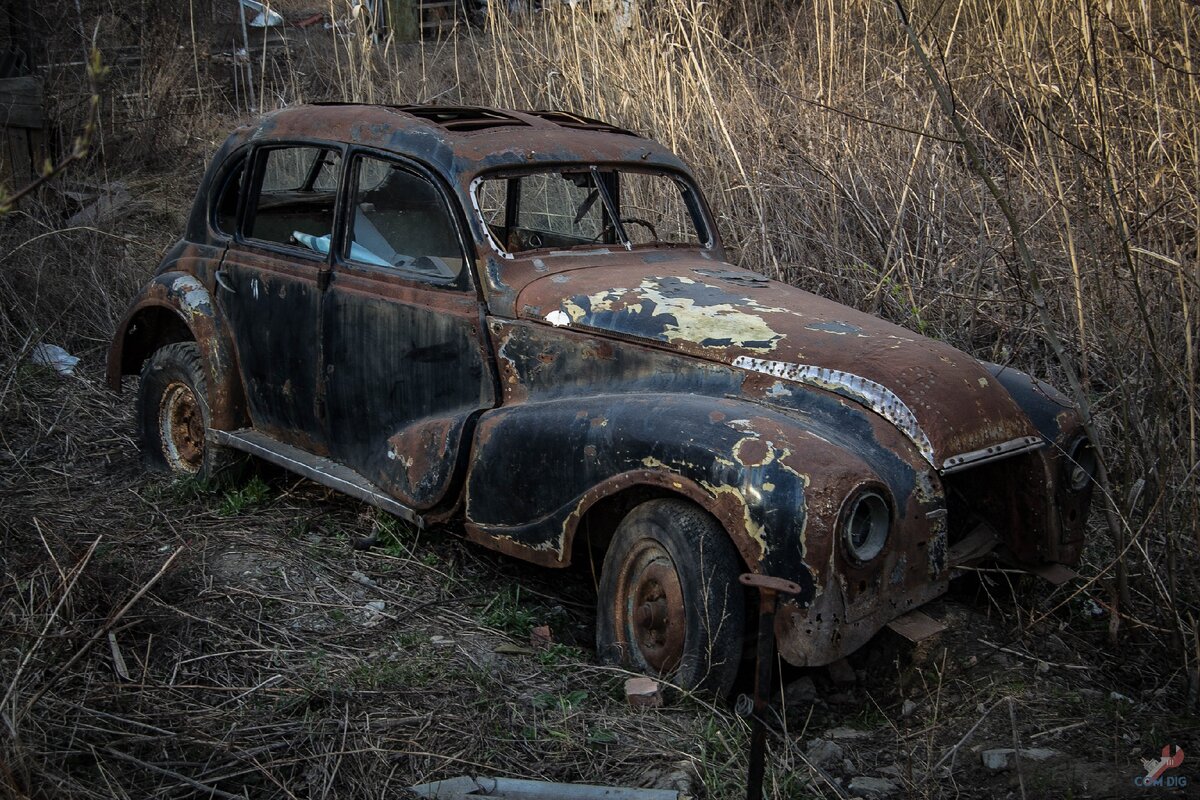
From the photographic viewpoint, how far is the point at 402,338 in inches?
156

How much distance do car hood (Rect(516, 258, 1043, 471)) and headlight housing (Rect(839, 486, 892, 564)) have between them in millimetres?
269

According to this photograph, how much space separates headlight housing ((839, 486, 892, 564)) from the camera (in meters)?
2.88

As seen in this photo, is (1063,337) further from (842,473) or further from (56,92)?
(56,92)

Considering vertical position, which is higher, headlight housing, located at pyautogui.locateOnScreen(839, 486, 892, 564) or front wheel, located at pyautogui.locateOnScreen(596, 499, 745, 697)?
headlight housing, located at pyautogui.locateOnScreen(839, 486, 892, 564)

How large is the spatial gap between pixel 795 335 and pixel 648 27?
4094mm

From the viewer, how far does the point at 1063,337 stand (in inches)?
193

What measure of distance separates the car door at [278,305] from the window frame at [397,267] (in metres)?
0.09

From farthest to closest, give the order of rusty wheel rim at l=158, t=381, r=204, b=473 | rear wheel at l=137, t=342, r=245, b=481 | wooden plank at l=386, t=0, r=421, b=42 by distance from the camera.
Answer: wooden plank at l=386, t=0, r=421, b=42 < rusty wheel rim at l=158, t=381, r=204, b=473 < rear wheel at l=137, t=342, r=245, b=481

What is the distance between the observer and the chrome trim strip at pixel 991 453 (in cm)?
315

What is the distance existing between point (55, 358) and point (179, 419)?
5.75 feet

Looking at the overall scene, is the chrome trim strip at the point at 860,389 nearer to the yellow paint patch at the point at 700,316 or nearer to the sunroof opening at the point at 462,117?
the yellow paint patch at the point at 700,316

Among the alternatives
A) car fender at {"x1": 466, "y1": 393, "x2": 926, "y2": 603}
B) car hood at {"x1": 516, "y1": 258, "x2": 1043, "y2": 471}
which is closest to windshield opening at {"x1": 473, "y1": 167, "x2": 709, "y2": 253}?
car hood at {"x1": 516, "y1": 258, "x2": 1043, "y2": 471}

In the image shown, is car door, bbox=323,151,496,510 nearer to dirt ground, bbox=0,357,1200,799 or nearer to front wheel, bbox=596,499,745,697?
dirt ground, bbox=0,357,1200,799

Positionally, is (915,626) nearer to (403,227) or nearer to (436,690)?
(436,690)
